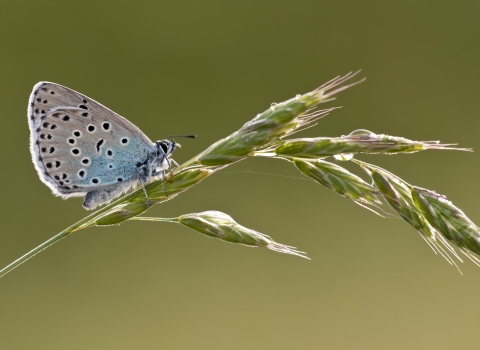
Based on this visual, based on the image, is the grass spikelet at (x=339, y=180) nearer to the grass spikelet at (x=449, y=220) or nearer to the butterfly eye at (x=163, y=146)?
the grass spikelet at (x=449, y=220)

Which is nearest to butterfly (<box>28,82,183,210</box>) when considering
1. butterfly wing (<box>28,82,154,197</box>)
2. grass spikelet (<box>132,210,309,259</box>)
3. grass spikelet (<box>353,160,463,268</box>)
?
butterfly wing (<box>28,82,154,197</box>)

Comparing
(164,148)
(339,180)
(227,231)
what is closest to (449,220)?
(339,180)

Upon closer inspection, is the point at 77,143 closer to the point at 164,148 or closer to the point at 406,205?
the point at 164,148

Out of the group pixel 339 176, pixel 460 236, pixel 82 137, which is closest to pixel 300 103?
pixel 339 176

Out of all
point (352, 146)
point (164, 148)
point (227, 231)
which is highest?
point (164, 148)

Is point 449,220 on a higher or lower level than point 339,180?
lower

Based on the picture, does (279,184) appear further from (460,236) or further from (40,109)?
(460,236)

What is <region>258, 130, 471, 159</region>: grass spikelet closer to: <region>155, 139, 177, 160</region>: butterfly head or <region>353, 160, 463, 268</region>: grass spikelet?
<region>353, 160, 463, 268</region>: grass spikelet

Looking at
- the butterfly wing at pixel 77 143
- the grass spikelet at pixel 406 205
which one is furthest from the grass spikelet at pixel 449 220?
the butterfly wing at pixel 77 143
